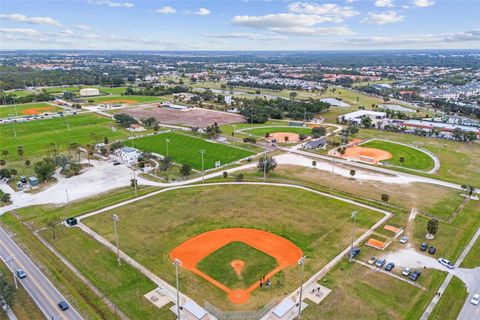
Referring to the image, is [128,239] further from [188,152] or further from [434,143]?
[434,143]

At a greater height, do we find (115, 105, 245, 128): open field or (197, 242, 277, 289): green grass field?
(115, 105, 245, 128): open field

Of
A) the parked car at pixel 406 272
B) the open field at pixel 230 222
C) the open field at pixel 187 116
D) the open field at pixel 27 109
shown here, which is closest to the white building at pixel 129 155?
the open field at pixel 230 222

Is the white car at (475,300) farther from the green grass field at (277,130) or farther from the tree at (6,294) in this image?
the green grass field at (277,130)

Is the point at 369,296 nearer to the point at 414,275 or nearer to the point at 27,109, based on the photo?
the point at 414,275

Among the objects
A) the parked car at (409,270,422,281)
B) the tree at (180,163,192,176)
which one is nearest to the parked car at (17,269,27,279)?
the tree at (180,163,192,176)

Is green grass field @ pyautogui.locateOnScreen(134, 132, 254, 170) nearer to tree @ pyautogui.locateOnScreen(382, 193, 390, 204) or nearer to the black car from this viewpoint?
tree @ pyautogui.locateOnScreen(382, 193, 390, 204)

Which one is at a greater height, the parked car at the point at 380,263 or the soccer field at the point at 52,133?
the parked car at the point at 380,263

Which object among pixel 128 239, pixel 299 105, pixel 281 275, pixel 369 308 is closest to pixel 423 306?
pixel 369 308

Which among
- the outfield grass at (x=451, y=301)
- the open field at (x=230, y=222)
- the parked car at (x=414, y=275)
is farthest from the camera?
the parked car at (x=414, y=275)
